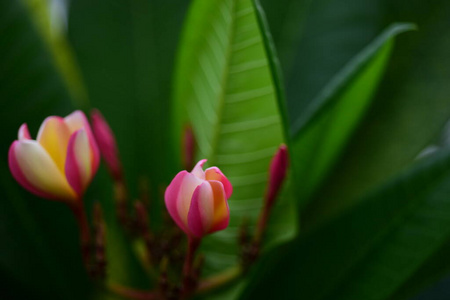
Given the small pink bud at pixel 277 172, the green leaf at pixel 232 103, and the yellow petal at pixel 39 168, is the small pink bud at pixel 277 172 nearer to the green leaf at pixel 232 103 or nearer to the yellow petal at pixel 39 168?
the green leaf at pixel 232 103

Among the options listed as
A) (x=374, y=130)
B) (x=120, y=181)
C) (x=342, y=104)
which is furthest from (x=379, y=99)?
(x=120, y=181)

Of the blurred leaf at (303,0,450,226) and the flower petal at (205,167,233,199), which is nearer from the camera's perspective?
the flower petal at (205,167,233,199)

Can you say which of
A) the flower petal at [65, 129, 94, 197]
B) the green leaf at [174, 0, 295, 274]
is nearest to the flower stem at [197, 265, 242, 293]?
the green leaf at [174, 0, 295, 274]

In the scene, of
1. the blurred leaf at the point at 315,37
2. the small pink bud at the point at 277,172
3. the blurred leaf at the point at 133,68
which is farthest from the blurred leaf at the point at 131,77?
the small pink bud at the point at 277,172

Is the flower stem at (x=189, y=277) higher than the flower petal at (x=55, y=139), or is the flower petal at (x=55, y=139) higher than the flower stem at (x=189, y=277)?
the flower petal at (x=55, y=139)

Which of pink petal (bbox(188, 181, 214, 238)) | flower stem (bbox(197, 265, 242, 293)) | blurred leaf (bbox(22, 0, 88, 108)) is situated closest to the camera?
pink petal (bbox(188, 181, 214, 238))

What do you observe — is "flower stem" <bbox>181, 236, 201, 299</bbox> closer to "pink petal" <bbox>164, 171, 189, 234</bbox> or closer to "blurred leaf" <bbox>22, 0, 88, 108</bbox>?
"pink petal" <bbox>164, 171, 189, 234</bbox>

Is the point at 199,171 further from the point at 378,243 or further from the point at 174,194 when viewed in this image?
the point at 378,243
